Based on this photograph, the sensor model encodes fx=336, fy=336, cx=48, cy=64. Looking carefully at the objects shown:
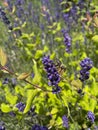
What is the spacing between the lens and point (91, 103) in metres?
2.51

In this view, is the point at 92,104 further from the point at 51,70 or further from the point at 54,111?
the point at 51,70

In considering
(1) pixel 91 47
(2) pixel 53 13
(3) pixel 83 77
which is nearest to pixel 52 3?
(2) pixel 53 13

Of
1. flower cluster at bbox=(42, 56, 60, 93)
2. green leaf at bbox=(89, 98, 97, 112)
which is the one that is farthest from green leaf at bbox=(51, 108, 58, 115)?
flower cluster at bbox=(42, 56, 60, 93)

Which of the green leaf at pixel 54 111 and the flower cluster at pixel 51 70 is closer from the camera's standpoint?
the flower cluster at pixel 51 70

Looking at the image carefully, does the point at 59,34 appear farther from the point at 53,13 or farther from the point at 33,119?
the point at 33,119

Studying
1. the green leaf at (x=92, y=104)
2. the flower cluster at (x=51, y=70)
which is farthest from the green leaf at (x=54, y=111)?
the flower cluster at (x=51, y=70)

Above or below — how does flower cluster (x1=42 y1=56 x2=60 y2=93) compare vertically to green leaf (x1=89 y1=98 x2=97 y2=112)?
above

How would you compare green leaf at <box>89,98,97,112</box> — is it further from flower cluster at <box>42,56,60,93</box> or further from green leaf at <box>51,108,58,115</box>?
flower cluster at <box>42,56,60,93</box>

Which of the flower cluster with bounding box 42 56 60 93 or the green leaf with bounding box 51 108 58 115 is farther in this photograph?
the green leaf with bounding box 51 108 58 115

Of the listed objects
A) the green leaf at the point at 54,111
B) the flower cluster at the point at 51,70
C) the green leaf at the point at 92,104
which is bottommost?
the green leaf at the point at 54,111

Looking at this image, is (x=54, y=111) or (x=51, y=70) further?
(x=54, y=111)

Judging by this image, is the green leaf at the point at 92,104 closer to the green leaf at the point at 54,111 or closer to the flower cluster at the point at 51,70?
the green leaf at the point at 54,111

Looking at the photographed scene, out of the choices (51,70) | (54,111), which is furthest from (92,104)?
(51,70)

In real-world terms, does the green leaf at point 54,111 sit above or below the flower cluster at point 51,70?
below
